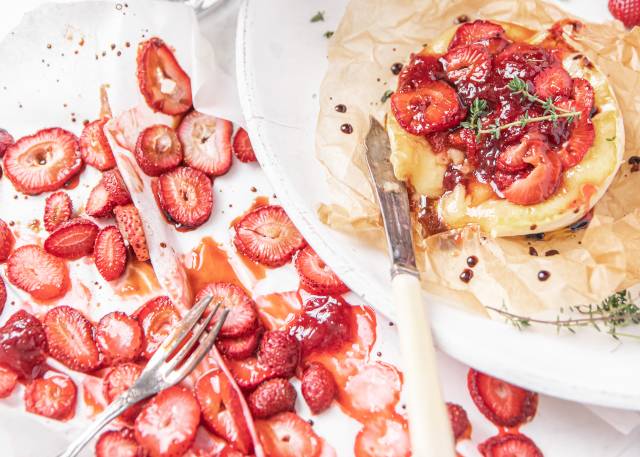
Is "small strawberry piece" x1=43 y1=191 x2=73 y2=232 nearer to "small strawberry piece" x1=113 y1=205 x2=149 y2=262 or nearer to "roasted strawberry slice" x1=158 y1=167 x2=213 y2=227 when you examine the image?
"small strawberry piece" x1=113 y1=205 x2=149 y2=262

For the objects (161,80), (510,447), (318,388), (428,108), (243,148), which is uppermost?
(161,80)

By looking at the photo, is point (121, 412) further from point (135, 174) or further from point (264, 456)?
point (135, 174)

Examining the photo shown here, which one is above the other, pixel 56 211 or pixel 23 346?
pixel 56 211

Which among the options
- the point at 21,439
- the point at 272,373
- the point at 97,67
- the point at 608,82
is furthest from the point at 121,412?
the point at 608,82

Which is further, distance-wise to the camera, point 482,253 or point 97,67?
point 97,67

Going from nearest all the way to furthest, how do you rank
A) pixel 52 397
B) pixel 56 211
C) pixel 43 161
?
pixel 52 397, pixel 56 211, pixel 43 161

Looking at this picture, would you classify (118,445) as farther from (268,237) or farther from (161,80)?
(161,80)

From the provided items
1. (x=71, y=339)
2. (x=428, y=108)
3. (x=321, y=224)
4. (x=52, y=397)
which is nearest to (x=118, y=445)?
(x=52, y=397)
